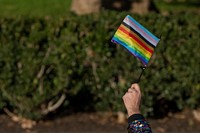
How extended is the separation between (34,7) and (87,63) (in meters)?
7.77

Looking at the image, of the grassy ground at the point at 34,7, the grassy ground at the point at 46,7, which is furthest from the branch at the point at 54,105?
the grassy ground at the point at 34,7

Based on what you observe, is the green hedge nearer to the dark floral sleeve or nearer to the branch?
the branch

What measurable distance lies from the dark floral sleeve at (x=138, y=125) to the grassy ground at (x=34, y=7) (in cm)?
1123

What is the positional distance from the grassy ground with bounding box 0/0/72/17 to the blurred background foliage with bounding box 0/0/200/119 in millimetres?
6400

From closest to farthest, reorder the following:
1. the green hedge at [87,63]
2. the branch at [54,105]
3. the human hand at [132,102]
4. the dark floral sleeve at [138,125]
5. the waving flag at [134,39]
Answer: the dark floral sleeve at [138,125]
the human hand at [132,102]
the waving flag at [134,39]
the green hedge at [87,63]
the branch at [54,105]

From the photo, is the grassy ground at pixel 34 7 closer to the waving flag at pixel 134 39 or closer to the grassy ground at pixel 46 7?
the grassy ground at pixel 46 7

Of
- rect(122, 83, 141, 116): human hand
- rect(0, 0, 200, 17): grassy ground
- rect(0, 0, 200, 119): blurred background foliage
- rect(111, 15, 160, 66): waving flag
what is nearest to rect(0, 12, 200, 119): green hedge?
rect(0, 0, 200, 119): blurred background foliage

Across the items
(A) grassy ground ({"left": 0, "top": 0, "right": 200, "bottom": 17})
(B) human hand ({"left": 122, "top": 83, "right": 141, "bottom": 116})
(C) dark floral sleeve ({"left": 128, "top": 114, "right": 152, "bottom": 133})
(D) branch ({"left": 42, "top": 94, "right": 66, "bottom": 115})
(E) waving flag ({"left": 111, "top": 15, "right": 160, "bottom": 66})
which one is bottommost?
(D) branch ({"left": 42, "top": 94, "right": 66, "bottom": 115})

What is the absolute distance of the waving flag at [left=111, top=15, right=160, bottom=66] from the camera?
135 inches

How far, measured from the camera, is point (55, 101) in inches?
320

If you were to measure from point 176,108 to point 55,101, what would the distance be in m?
1.77

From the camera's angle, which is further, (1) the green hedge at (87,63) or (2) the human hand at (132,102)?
(1) the green hedge at (87,63)

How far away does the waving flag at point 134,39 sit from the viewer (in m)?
3.43

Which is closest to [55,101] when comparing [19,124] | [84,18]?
[19,124]
